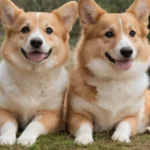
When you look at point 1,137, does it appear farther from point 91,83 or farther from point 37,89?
point 91,83

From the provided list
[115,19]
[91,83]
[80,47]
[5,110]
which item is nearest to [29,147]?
[5,110]

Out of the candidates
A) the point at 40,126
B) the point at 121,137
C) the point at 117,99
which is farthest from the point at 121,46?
the point at 40,126

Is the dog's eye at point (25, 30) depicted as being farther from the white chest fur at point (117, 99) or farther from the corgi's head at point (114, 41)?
the white chest fur at point (117, 99)

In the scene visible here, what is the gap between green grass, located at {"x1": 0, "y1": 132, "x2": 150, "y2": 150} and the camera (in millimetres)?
4488

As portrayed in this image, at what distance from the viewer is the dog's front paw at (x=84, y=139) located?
4602 millimetres

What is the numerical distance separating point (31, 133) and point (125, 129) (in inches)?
44.4

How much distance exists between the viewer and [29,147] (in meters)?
4.42

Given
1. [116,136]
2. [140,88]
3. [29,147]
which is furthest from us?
[140,88]

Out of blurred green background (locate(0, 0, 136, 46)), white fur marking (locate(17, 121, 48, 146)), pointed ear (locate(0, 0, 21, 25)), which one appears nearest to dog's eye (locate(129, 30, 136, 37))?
pointed ear (locate(0, 0, 21, 25))

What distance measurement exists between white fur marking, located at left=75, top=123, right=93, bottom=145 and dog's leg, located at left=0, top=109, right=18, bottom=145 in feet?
2.39

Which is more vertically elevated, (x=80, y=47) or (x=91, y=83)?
(x=80, y=47)

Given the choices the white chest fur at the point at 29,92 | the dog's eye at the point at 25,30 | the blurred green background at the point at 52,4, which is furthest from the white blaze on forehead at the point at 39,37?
the blurred green background at the point at 52,4

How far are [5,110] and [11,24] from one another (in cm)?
108

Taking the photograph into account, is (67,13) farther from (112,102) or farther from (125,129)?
(125,129)
